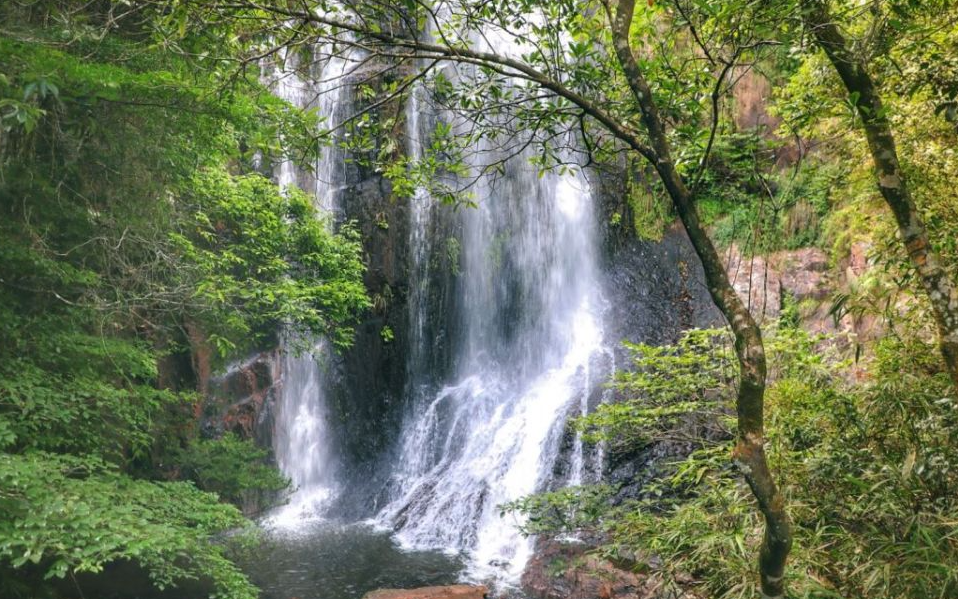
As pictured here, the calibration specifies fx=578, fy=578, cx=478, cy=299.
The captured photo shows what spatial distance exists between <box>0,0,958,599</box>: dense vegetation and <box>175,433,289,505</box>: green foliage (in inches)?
70.2

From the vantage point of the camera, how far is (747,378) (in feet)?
8.72

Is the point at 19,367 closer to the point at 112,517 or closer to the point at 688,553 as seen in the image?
the point at 112,517

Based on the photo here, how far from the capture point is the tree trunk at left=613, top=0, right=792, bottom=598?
259 centimetres

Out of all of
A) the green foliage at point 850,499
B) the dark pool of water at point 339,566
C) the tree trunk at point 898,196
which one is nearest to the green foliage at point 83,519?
the green foliage at point 850,499

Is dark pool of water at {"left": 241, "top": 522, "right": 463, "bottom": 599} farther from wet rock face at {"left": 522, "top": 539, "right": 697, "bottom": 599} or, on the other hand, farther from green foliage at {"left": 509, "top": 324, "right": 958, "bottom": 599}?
green foliage at {"left": 509, "top": 324, "right": 958, "bottom": 599}

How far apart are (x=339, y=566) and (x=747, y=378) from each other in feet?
27.5

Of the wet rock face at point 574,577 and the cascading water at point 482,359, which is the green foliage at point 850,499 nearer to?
Answer: the wet rock face at point 574,577

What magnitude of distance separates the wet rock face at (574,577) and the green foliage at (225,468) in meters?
3.84

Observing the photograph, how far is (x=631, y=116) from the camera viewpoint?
4133 millimetres

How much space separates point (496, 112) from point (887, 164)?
2.35 m

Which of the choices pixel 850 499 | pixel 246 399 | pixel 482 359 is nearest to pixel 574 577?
pixel 850 499

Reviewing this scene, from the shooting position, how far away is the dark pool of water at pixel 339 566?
826cm

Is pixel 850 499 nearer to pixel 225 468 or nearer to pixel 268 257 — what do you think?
pixel 225 468

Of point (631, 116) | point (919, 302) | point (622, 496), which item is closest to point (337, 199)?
point (622, 496)
